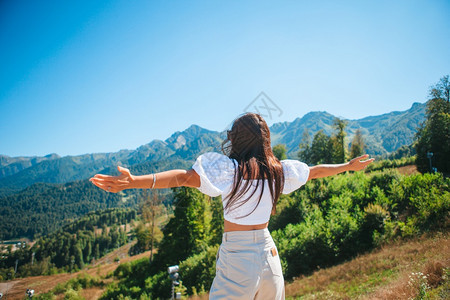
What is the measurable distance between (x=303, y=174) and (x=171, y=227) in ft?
86.8

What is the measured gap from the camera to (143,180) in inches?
67.6

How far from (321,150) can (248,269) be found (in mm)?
46517

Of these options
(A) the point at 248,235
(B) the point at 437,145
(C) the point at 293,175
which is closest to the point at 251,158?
(C) the point at 293,175

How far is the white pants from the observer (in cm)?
167

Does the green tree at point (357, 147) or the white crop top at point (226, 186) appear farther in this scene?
the green tree at point (357, 147)

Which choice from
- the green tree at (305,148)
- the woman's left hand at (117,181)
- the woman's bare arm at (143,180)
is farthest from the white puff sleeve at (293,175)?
the green tree at (305,148)

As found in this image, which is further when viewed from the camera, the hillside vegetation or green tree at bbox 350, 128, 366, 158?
green tree at bbox 350, 128, 366, 158

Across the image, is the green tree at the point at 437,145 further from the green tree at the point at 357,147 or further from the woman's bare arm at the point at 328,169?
the woman's bare arm at the point at 328,169

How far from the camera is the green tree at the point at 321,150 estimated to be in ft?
140

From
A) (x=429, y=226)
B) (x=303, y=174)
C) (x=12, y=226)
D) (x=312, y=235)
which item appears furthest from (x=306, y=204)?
(x=12, y=226)

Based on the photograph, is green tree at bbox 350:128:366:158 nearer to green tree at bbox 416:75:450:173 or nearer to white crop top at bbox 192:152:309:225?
green tree at bbox 416:75:450:173

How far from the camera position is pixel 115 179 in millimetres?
1652

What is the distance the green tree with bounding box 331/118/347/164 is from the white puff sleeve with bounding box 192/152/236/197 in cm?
4301

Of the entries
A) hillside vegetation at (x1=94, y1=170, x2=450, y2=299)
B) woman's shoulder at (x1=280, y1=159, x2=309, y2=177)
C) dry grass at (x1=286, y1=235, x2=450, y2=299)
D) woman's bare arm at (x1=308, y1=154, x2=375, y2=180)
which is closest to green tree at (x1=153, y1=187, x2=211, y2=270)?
hillside vegetation at (x1=94, y1=170, x2=450, y2=299)
